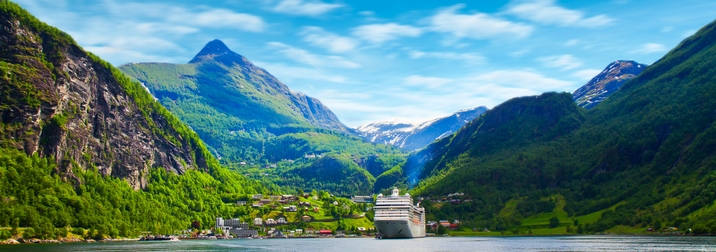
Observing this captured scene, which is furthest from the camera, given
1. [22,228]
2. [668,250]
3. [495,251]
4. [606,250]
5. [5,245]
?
[22,228]

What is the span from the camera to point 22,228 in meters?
192

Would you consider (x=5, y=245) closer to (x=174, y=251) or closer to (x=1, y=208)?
(x=1, y=208)

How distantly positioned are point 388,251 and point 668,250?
53869 mm

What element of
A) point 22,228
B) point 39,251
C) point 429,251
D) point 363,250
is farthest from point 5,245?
point 429,251

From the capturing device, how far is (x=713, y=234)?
19425cm

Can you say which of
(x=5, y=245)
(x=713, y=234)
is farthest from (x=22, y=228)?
(x=713, y=234)

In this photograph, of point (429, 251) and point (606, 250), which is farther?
point (429, 251)

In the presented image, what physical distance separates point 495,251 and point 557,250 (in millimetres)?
12812

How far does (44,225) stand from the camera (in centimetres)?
19550

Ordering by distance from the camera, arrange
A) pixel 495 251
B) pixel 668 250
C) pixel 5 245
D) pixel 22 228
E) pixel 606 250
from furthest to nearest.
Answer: pixel 22 228 → pixel 5 245 → pixel 495 251 → pixel 606 250 → pixel 668 250

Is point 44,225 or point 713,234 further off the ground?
point 44,225

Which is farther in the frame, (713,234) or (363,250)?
(713,234)

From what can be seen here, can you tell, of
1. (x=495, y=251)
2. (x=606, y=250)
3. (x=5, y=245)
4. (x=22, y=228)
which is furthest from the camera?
(x=22, y=228)

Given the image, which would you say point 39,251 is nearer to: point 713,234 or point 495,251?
point 495,251
